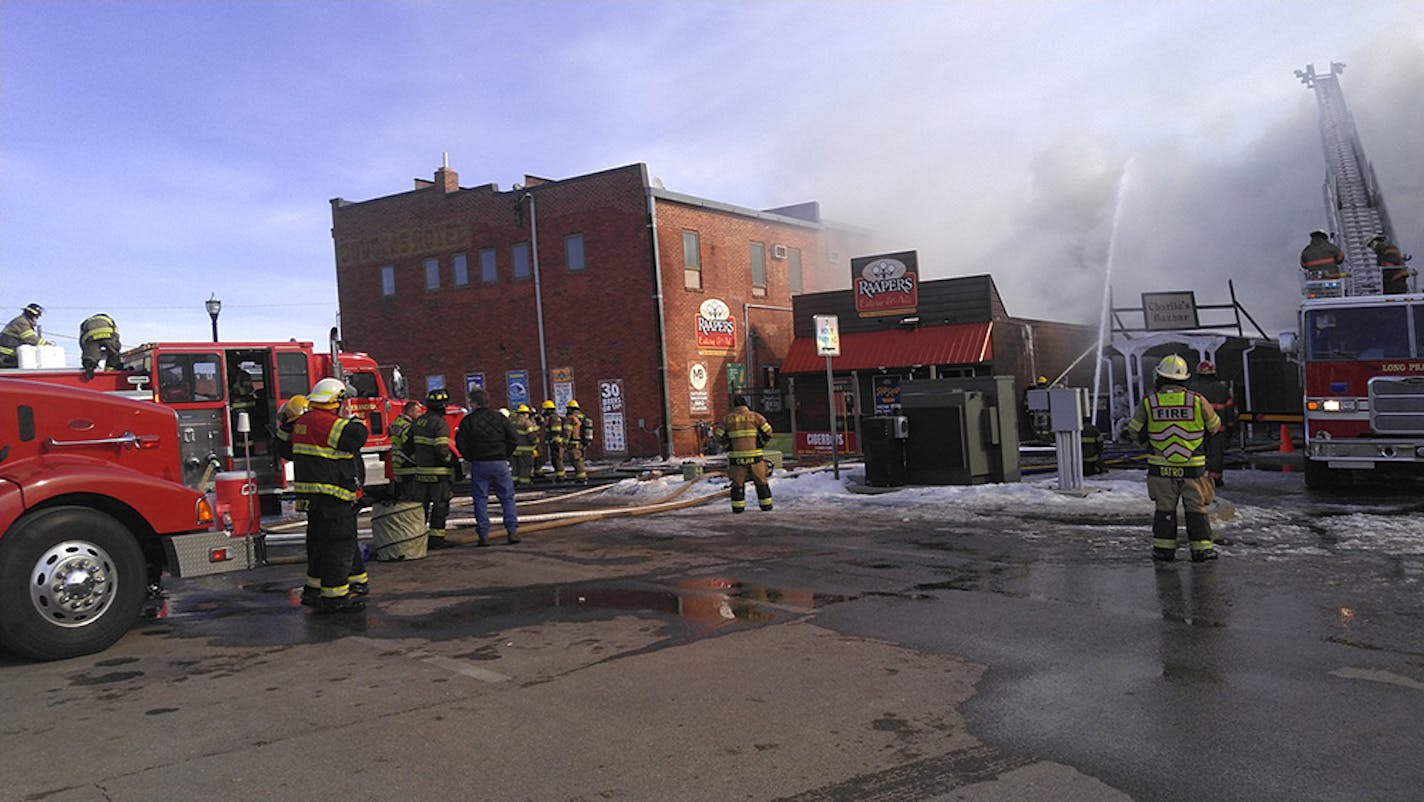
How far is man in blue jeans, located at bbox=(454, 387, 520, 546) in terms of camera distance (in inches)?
418

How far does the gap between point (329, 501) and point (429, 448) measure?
9.41 ft

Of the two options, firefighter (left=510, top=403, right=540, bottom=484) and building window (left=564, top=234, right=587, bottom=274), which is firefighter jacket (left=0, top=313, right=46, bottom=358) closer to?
firefighter (left=510, top=403, right=540, bottom=484)

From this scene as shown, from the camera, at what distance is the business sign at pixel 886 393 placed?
25.3 meters

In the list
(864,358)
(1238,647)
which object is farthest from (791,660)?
(864,358)

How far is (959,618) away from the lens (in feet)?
21.4

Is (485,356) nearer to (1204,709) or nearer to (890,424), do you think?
(890,424)

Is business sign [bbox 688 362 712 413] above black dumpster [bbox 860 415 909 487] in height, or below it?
above

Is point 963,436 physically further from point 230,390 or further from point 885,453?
point 230,390

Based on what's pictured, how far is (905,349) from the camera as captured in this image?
82.2 ft

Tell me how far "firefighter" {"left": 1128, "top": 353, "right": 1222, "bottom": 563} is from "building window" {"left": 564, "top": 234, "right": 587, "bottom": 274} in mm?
21265

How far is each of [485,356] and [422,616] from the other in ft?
77.2

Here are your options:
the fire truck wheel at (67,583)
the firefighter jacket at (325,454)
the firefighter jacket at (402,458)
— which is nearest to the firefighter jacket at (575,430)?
the firefighter jacket at (402,458)

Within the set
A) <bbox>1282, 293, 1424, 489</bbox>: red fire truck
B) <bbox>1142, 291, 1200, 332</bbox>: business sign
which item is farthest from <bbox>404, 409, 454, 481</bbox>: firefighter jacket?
<bbox>1142, 291, 1200, 332</bbox>: business sign

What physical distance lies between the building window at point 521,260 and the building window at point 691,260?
4706 mm
